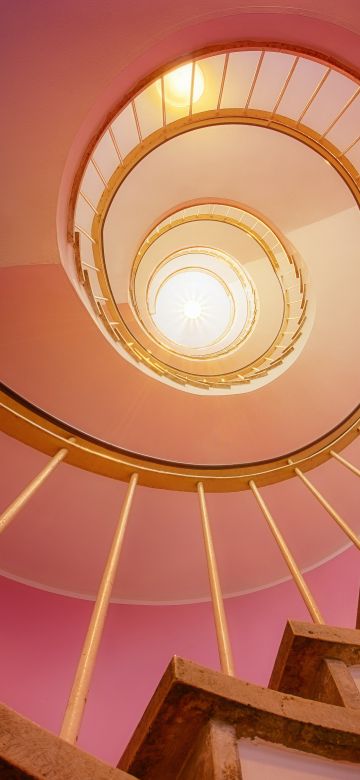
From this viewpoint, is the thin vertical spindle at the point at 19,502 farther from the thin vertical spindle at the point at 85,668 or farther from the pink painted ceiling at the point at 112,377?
the pink painted ceiling at the point at 112,377

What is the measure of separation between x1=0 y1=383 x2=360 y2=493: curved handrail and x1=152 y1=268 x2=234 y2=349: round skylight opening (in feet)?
24.4

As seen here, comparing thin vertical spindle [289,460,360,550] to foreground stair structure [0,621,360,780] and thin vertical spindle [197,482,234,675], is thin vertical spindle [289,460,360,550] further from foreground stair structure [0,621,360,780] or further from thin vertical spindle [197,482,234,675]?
foreground stair structure [0,621,360,780]

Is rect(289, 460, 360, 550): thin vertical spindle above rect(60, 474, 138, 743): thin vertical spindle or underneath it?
above

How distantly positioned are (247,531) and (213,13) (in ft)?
12.6

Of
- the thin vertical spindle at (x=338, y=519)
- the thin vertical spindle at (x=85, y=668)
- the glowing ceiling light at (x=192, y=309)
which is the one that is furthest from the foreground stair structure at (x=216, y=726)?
the glowing ceiling light at (x=192, y=309)

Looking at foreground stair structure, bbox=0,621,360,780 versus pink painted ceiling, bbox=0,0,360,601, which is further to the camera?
pink painted ceiling, bbox=0,0,360,601

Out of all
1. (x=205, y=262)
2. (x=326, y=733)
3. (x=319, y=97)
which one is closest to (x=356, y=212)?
(x=319, y=97)

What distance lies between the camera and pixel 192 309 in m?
11.2

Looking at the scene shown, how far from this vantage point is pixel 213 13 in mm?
2484

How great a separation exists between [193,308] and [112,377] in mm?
8340

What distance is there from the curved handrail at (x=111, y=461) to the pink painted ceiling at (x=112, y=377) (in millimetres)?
784

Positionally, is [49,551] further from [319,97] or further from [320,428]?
[319,97]

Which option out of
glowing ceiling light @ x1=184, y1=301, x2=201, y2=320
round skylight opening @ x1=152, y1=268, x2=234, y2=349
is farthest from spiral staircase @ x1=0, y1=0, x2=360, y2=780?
glowing ceiling light @ x1=184, y1=301, x2=201, y2=320

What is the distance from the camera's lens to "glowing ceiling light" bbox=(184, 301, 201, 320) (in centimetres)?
1112
